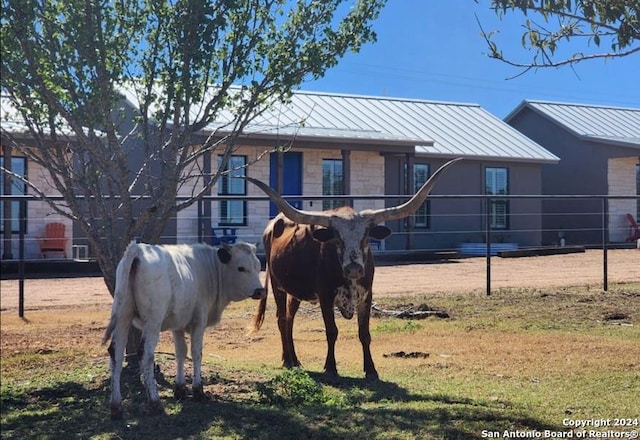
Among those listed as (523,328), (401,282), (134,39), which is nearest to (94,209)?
(134,39)

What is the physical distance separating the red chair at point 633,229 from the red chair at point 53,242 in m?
16.9

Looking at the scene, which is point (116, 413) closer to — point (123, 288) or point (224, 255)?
point (123, 288)

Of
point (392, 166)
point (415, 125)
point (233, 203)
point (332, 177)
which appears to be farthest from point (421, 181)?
point (233, 203)

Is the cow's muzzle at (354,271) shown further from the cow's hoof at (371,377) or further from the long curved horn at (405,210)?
the cow's hoof at (371,377)

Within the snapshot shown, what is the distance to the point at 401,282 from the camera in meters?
16.0

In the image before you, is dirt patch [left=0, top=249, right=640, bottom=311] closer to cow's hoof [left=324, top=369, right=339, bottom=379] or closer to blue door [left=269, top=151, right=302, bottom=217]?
blue door [left=269, top=151, right=302, bottom=217]

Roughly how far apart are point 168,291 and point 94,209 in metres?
1.89

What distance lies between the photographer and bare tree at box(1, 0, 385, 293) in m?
6.79

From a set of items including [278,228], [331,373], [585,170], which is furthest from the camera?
[585,170]

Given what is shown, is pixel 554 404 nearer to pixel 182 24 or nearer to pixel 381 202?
pixel 182 24

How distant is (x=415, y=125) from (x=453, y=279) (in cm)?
982

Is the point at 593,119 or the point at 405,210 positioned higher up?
the point at 593,119

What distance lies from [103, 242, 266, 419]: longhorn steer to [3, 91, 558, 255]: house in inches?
429

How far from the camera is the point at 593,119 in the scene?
30.7 m
